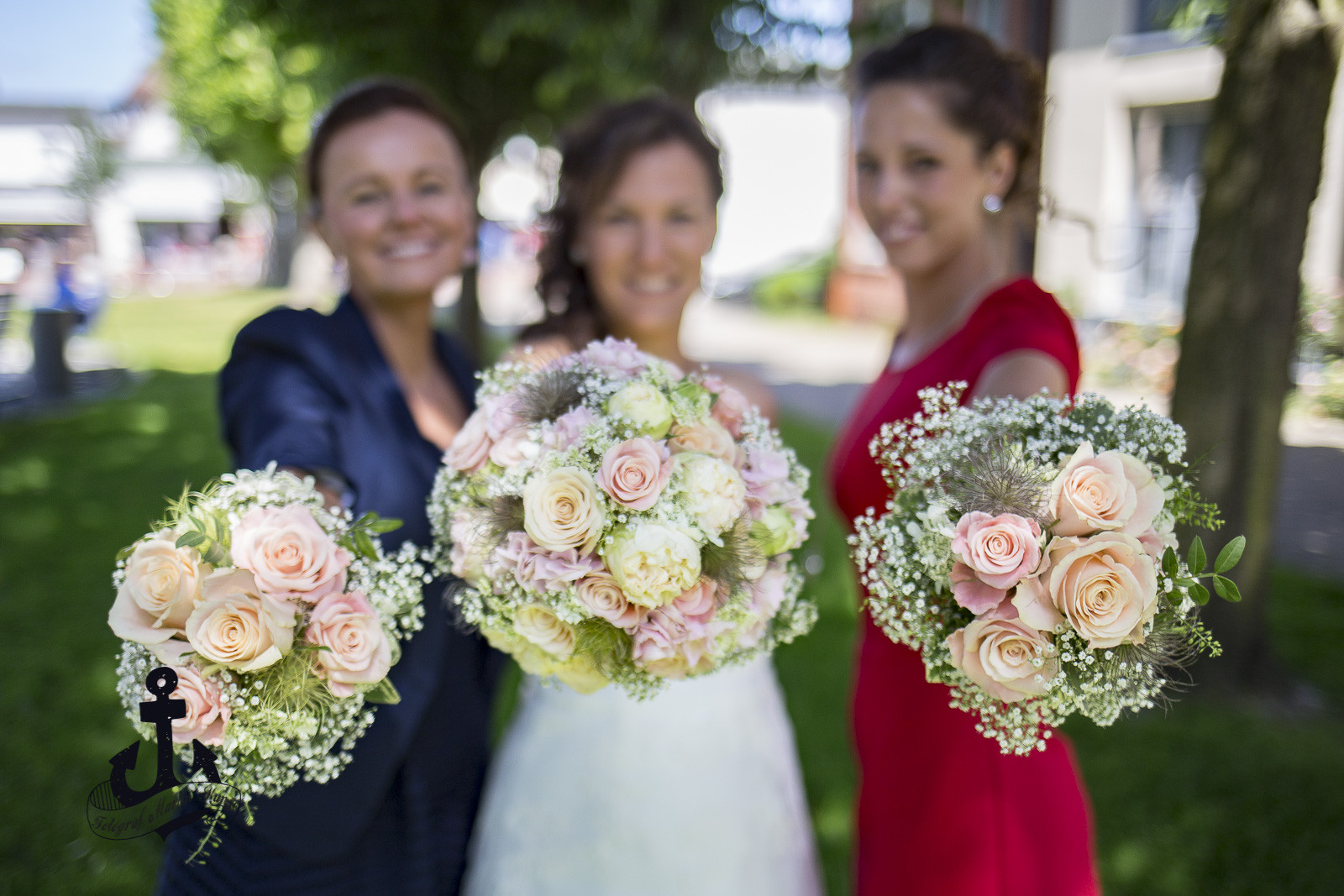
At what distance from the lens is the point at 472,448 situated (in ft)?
5.23

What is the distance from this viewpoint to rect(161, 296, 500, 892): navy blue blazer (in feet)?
6.12

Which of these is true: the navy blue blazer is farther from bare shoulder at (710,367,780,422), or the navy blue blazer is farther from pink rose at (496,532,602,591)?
bare shoulder at (710,367,780,422)

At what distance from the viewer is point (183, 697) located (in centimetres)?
132

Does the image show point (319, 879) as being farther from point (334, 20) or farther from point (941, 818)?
point (334, 20)

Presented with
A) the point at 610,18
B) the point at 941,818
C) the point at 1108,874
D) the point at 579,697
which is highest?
the point at 610,18

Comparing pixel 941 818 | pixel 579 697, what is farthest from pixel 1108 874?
pixel 579 697

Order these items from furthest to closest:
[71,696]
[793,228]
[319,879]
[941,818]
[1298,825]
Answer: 1. [793,228]
2. [71,696]
3. [1298,825]
4. [941,818]
5. [319,879]

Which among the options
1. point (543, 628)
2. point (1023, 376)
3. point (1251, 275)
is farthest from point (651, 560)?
point (1251, 275)

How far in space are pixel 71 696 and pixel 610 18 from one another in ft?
16.0

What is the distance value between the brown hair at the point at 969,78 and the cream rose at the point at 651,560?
1.48 metres

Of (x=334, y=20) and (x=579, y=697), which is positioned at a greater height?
(x=334, y=20)

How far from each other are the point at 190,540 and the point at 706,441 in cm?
83

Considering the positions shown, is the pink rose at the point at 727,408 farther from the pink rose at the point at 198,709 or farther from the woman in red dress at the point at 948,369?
the pink rose at the point at 198,709

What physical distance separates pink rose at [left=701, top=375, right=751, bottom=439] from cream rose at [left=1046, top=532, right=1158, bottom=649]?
0.64m
